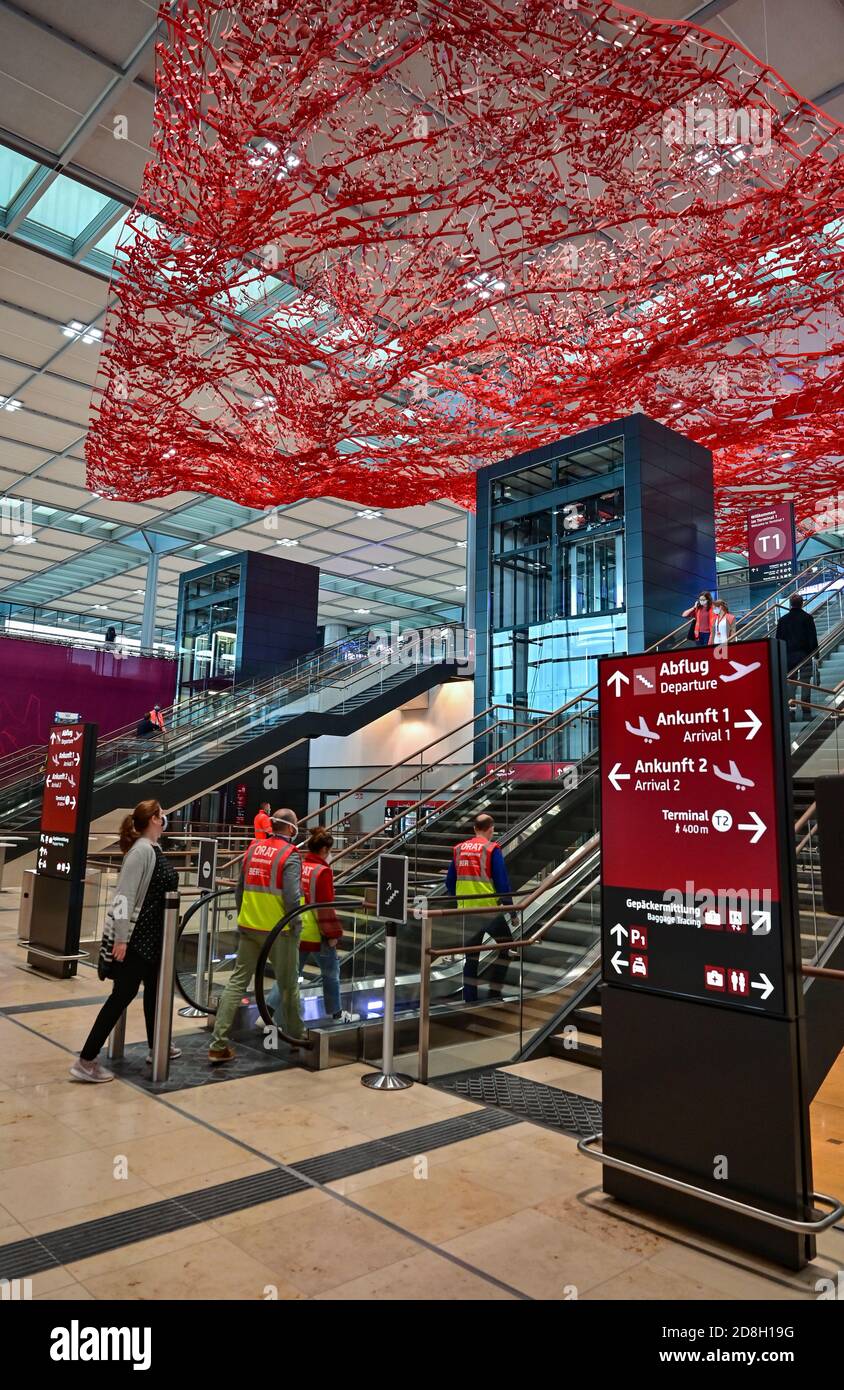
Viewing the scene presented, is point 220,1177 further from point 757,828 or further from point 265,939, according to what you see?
point 757,828

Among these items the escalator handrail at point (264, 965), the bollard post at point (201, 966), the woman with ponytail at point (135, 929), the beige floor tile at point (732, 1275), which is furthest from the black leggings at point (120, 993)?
the beige floor tile at point (732, 1275)

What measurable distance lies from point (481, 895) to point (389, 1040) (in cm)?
119

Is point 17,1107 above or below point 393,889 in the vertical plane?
below

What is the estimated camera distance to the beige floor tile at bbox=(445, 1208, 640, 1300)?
9.64ft

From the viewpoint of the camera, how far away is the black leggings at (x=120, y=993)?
5.17 meters

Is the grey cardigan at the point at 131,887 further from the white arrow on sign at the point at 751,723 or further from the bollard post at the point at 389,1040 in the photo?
the white arrow on sign at the point at 751,723

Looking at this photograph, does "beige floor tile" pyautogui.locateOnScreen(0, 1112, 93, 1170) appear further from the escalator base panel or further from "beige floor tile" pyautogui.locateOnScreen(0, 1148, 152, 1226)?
the escalator base panel

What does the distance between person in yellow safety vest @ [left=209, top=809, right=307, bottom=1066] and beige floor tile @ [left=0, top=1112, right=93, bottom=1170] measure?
129 cm

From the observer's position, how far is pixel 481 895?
240 inches

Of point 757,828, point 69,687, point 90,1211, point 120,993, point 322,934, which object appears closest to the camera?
point 757,828

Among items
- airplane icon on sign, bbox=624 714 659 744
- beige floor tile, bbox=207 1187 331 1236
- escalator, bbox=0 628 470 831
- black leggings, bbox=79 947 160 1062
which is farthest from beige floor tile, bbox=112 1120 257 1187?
escalator, bbox=0 628 470 831

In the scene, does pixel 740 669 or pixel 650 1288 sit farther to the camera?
pixel 740 669

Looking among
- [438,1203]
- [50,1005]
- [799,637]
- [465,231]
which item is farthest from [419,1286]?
[799,637]

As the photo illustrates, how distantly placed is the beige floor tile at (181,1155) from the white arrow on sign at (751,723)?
115 inches
